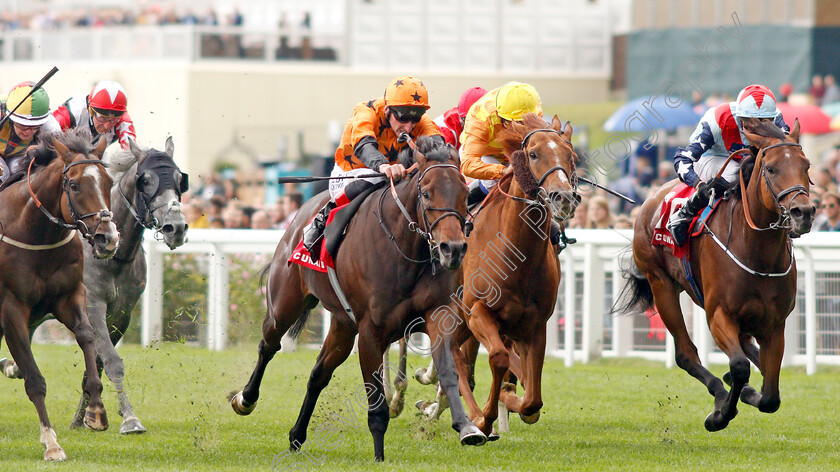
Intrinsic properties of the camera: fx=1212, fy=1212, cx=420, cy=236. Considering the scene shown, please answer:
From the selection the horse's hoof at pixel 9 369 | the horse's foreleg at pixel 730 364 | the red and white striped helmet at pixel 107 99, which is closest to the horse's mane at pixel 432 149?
the horse's foreleg at pixel 730 364

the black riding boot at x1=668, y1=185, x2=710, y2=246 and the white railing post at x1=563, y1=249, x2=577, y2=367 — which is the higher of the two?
the black riding boot at x1=668, y1=185, x2=710, y2=246

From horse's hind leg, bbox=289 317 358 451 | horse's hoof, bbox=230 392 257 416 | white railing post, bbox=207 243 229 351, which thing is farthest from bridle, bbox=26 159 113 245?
white railing post, bbox=207 243 229 351

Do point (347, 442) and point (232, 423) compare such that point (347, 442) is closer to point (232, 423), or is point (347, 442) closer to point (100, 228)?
point (232, 423)

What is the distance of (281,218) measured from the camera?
39.8 ft

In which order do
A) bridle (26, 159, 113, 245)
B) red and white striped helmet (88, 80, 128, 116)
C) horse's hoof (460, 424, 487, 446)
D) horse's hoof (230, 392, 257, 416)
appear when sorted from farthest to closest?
red and white striped helmet (88, 80, 128, 116), horse's hoof (230, 392, 257, 416), bridle (26, 159, 113, 245), horse's hoof (460, 424, 487, 446)

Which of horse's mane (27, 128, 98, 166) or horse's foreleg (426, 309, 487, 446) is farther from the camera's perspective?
horse's mane (27, 128, 98, 166)

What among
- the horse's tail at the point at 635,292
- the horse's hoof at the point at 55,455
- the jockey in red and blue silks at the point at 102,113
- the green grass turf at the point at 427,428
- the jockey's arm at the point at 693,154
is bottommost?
the green grass turf at the point at 427,428

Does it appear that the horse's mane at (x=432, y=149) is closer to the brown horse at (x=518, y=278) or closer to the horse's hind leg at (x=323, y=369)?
the brown horse at (x=518, y=278)

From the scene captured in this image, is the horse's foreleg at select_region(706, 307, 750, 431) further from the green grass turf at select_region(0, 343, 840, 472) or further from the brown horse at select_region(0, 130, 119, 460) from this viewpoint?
the brown horse at select_region(0, 130, 119, 460)

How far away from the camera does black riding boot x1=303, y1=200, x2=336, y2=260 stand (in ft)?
20.8

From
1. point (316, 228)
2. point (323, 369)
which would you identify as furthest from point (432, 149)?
point (323, 369)

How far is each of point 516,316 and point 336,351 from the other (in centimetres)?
100

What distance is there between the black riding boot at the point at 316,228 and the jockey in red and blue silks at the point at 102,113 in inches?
56.5

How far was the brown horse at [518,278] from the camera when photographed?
5863 mm
